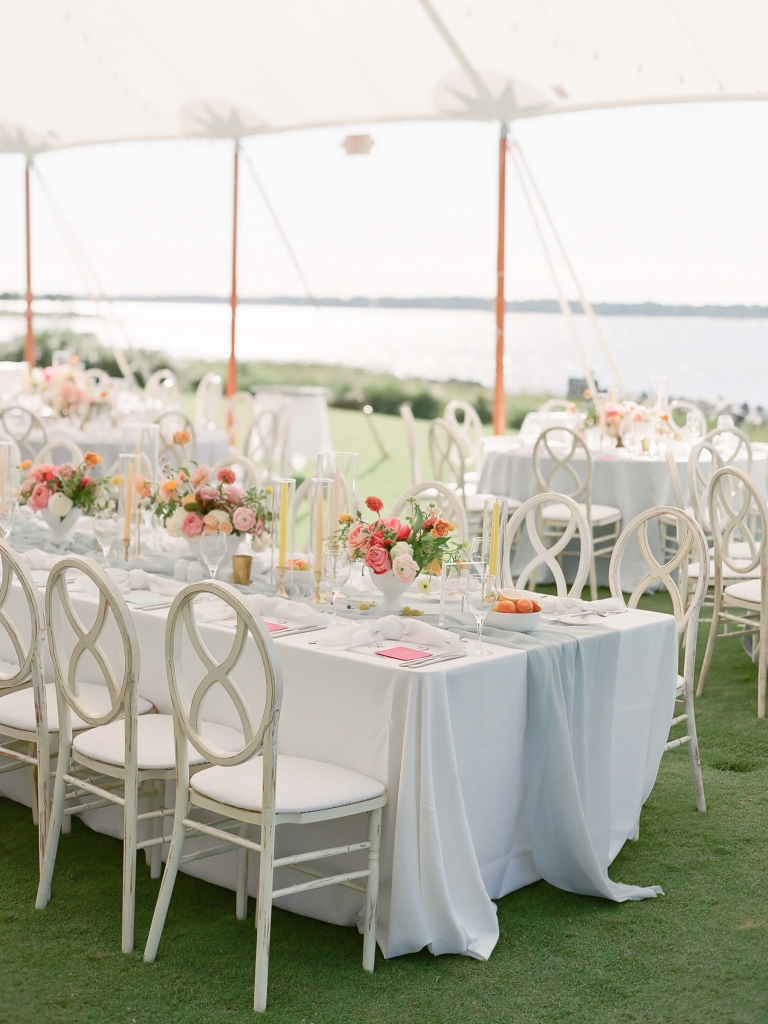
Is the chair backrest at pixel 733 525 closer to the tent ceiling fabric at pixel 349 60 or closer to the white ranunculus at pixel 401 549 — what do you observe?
the white ranunculus at pixel 401 549

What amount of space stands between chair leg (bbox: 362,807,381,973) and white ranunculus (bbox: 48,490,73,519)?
2047mm

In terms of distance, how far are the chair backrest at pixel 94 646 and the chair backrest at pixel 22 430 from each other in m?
4.56

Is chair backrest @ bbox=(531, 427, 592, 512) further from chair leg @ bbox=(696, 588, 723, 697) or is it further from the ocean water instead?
the ocean water

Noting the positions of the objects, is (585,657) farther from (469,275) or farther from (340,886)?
(469,275)

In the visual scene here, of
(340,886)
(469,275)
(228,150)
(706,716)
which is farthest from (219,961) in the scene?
(469,275)

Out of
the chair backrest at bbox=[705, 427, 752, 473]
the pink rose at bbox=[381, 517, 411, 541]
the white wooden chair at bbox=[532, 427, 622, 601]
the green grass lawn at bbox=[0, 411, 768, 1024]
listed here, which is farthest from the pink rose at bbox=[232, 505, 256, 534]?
the chair backrest at bbox=[705, 427, 752, 473]

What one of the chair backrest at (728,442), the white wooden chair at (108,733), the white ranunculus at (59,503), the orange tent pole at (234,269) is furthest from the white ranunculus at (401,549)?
the orange tent pole at (234,269)

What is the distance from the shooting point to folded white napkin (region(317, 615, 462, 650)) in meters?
3.11

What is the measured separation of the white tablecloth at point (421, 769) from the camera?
9.39 ft

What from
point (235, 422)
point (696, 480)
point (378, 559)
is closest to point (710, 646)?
point (696, 480)

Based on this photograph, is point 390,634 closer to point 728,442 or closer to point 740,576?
point 740,576

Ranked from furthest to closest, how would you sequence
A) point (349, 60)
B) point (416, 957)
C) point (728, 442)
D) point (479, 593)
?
1. point (349, 60)
2. point (728, 442)
3. point (479, 593)
4. point (416, 957)

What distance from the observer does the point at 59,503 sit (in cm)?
439

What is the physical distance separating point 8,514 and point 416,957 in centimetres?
217
